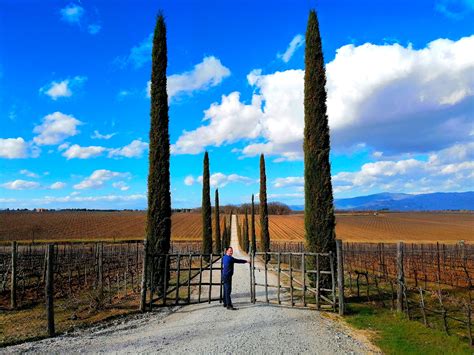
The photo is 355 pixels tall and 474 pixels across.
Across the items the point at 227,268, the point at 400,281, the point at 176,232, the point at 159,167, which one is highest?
the point at 159,167

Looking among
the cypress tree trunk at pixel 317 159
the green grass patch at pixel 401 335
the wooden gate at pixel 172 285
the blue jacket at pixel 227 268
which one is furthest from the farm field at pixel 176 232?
the green grass patch at pixel 401 335

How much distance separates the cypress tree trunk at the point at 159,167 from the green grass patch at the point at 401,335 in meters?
7.05

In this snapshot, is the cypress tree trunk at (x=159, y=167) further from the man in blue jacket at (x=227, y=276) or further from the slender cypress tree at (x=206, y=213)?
the slender cypress tree at (x=206, y=213)

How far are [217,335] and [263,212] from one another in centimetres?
2797

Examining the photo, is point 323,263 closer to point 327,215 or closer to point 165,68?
point 327,215

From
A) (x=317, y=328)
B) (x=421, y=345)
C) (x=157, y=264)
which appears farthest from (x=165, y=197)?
(x=421, y=345)

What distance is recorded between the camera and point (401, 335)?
8555mm

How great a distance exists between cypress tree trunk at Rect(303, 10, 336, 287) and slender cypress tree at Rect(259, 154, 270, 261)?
21200 millimetres

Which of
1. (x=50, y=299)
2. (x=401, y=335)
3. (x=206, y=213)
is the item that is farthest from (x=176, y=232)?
(x=401, y=335)

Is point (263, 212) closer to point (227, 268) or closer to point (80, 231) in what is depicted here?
point (227, 268)

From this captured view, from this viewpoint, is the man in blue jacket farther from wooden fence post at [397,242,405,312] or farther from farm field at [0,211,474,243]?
farm field at [0,211,474,243]

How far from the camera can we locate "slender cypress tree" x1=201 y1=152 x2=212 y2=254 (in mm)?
33281

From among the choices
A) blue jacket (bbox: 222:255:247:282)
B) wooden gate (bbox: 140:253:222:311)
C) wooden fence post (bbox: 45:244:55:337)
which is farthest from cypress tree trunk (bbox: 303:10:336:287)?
wooden fence post (bbox: 45:244:55:337)

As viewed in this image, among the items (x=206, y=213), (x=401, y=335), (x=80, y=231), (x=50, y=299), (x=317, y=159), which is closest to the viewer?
(x=401, y=335)
